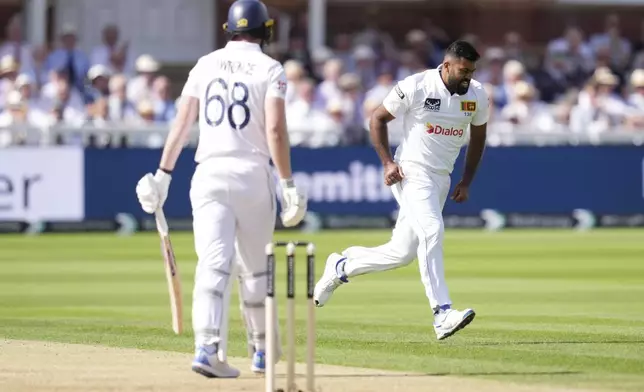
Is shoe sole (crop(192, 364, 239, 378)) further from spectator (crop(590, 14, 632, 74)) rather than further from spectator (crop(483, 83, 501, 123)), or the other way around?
spectator (crop(590, 14, 632, 74))

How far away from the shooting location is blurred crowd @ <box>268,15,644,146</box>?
23016 millimetres

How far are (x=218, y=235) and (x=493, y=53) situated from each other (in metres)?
18.2

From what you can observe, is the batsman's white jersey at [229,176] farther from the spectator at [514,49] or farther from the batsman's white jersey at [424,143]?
the spectator at [514,49]

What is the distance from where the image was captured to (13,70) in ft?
74.6

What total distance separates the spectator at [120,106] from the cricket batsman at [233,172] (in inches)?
543

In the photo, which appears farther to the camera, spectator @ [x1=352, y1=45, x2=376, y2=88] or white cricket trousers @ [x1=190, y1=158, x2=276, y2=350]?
spectator @ [x1=352, y1=45, x2=376, y2=88]

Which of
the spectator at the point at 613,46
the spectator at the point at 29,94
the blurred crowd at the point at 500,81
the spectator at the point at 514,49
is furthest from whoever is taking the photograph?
the spectator at the point at 514,49

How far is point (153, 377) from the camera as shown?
346 inches

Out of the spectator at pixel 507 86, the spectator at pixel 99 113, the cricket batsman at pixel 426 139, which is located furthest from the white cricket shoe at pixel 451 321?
the spectator at pixel 507 86

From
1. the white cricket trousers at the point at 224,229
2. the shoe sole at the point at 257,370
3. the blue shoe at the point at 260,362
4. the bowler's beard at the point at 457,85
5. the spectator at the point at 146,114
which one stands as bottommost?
the spectator at the point at 146,114

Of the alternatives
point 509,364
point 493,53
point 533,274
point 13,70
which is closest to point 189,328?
point 509,364

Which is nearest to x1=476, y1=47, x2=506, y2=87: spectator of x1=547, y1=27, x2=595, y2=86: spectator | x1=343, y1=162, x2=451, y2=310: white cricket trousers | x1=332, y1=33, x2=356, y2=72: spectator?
x1=547, y1=27, x2=595, y2=86: spectator

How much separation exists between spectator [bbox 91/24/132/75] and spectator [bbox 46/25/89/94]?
0.28m

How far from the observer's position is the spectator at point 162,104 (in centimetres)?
2259
